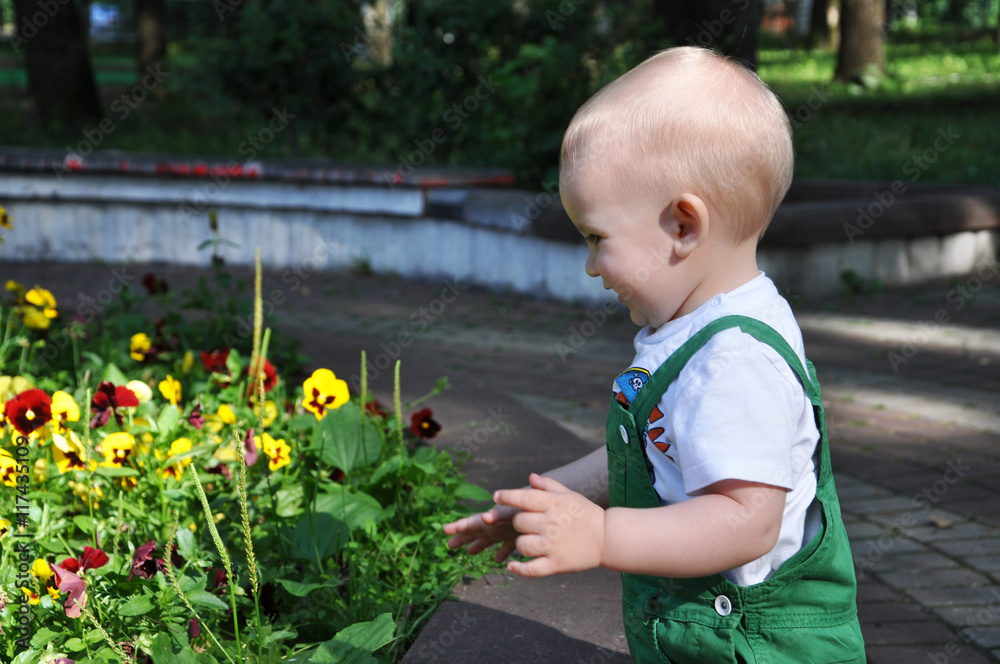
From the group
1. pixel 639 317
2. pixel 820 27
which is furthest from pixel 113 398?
Answer: pixel 820 27

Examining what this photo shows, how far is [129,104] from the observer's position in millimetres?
17891

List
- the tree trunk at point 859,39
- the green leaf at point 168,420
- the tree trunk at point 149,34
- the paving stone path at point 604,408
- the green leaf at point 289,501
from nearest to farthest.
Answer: the paving stone path at point 604,408
the green leaf at point 168,420
the green leaf at point 289,501
the tree trunk at point 859,39
the tree trunk at point 149,34

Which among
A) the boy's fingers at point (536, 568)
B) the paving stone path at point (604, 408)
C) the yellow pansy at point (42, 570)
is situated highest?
the boy's fingers at point (536, 568)

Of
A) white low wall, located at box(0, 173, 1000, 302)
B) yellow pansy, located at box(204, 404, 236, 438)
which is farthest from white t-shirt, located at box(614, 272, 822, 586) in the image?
white low wall, located at box(0, 173, 1000, 302)

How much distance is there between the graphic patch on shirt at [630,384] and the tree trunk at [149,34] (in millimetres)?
19957

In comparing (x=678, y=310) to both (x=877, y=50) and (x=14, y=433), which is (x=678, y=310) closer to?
(x=14, y=433)

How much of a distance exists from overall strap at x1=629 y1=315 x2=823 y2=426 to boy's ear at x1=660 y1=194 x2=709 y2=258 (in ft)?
0.39

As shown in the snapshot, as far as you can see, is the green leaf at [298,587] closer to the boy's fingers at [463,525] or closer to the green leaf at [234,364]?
the boy's fingers at [463,525]

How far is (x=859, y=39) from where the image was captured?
63.4 feet

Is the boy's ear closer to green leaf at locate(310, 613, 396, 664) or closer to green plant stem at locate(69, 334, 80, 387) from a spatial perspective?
green leaf at locate(310, 613, 396, 664)

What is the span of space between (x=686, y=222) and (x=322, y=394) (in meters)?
1.42

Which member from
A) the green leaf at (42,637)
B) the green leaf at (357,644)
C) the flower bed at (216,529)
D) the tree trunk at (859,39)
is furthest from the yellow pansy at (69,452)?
the tree trunk at (859,39)

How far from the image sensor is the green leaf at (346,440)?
2623mm

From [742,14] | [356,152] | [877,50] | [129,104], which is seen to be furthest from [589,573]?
[877,50]
